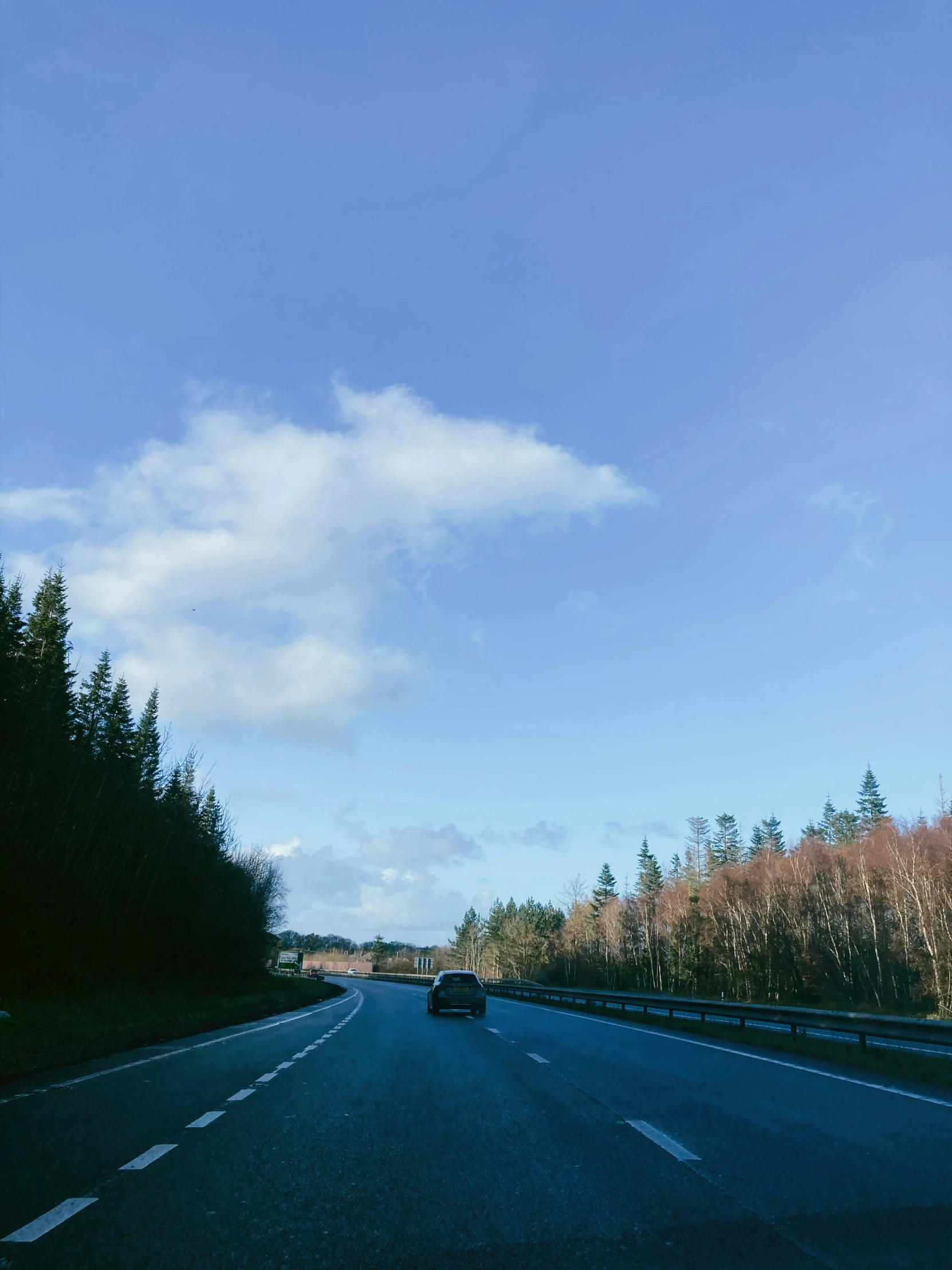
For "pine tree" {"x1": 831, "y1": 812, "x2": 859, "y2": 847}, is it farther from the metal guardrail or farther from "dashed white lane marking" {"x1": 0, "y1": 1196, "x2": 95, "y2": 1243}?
"dashed white lane marking" {"x1": 0, "y1": 1196, "x2": 95, "y2": 1243}

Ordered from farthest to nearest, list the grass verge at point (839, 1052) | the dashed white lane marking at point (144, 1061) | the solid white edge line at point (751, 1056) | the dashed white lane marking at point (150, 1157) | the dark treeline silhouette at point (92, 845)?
the dark treeline silhouette at point (92, 845) < the grass verge at point (839, 1052) < the solid white edge line at point (751, 1056) < the dashed white lane marking at point (144, 1061) < the dashed white lane marking at point (150, 1157)

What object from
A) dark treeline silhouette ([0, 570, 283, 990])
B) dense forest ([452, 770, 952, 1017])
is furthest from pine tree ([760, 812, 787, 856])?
dark treeline silhouette ([0, 570, 283, 990])

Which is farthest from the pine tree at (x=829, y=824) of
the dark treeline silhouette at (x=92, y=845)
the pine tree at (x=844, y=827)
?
the dark treeline silhouette at (x=92, y=845)

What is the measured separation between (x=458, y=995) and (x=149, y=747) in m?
52.6

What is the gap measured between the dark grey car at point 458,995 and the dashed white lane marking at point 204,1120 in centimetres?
2681

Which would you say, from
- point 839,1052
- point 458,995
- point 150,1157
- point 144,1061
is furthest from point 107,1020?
point 150,1157

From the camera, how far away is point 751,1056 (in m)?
19.2

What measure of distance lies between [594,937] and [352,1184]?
12820cm

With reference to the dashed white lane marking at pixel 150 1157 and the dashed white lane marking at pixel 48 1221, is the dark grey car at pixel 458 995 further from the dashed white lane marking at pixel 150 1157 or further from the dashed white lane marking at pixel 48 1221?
the dashed white lane marking at pixel 48 1221

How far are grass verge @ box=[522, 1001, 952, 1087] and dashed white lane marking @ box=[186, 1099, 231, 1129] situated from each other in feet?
35.4

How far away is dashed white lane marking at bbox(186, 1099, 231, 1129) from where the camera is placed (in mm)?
9484

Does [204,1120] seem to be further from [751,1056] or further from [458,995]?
[458,995]

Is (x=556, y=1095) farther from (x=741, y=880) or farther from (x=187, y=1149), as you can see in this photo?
(x=741, y=880)

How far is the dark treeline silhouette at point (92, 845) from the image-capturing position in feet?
109
